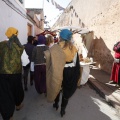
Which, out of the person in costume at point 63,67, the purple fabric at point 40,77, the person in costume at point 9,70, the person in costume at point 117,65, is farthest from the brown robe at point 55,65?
the person in costume at point 117,65

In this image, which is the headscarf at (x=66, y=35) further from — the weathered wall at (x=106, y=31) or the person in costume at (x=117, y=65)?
the weathered wall at (x=106, y=31)

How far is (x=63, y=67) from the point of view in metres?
4.05

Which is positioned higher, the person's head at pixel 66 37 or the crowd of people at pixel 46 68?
the person's head at pixel 66 37

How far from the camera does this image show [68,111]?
4.62 meters

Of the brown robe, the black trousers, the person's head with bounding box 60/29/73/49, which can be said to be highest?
the person's head with bounding box 60/29/73/49

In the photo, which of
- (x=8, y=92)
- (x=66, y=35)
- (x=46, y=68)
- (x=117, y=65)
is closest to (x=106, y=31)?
(x=117, y=65)

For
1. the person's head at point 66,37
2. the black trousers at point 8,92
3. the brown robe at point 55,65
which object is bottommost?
the black trousers at point 8,92

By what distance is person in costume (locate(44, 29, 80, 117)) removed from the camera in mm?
4031

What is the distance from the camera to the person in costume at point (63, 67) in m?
4.03

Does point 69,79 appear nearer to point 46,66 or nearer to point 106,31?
point 46,66

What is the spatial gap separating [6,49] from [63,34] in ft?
3.76

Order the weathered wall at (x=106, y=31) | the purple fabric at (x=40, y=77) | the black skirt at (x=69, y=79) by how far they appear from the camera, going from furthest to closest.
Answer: the weathered wall at (x=106, y=31) < the purple fabric at (x=40, y=77) < the black skirt at (x=69, y=79)

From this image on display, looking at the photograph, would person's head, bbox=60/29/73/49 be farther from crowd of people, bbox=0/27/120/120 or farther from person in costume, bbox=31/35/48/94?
person in costume, bbox=31/35/48/94

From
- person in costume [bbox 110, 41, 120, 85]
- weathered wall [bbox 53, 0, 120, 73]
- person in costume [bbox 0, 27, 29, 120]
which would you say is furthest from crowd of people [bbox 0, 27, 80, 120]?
weathered wall [bbox 53, 0, 120, 73]
